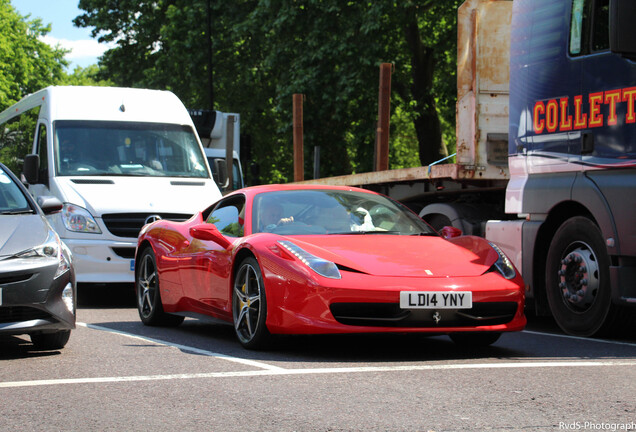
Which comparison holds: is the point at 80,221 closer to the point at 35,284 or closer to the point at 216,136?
the point at 35,284

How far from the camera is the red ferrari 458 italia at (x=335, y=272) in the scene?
7.25 metres

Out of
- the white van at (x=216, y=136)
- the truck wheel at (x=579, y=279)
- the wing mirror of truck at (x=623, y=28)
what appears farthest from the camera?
the white van at (x=216, y=136)

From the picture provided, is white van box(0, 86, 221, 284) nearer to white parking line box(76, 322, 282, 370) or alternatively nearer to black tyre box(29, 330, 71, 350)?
white parking line box(76, 322, 282, 370)

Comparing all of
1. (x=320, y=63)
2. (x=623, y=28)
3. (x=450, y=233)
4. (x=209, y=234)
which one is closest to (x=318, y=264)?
(x=209, y=234)

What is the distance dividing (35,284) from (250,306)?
1494mm

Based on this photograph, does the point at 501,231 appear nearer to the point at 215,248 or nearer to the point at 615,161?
the point at 615,161

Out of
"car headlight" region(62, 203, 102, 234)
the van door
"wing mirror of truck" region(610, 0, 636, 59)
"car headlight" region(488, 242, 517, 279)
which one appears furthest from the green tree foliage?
"wing mirror of truck" region(610, 0, 636, 59)

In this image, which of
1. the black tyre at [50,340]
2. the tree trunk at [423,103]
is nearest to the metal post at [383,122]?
the black tyre at [50,340]

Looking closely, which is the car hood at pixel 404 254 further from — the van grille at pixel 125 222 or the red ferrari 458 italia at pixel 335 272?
the van grille at pixel 125 222

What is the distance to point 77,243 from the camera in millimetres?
12625

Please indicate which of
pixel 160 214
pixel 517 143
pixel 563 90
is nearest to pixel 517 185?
pixel 517 143

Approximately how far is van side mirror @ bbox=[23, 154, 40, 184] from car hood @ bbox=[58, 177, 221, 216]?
326 mm

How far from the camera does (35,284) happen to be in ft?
24.2

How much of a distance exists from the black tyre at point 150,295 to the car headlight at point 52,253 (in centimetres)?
218
